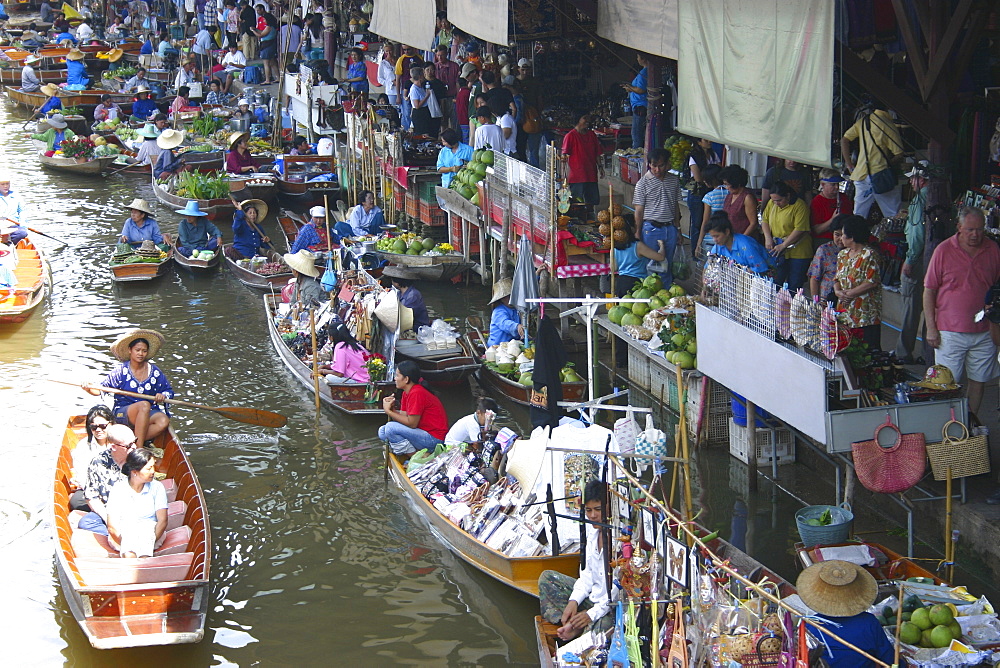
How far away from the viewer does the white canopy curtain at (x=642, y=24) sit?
34.6ft

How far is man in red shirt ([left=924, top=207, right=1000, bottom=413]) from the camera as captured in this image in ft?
24.3

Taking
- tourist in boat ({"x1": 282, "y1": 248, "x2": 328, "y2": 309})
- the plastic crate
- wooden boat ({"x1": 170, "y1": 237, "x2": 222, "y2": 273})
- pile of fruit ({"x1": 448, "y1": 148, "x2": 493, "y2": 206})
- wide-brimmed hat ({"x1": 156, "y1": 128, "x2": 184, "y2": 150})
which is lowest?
wooden boat ({"x1": 170, "y1": 237, "x2": 222, "y2": 273})

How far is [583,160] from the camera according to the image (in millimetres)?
13211

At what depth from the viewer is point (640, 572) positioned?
625 cm

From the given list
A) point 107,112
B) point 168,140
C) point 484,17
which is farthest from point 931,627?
point 107,112

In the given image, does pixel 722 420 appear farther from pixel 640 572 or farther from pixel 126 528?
pixel 126 528

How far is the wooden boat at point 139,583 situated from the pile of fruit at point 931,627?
425 cm

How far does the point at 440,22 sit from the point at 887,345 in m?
12.7

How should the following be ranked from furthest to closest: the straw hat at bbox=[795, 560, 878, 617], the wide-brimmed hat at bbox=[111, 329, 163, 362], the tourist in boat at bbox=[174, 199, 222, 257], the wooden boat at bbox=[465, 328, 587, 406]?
the tourist in boat at bbox=[174, 199, 222, 257] < the wooden boat at bbox=[465, 328, 587, 406] < the wide-brimmed hat at bbox=[111, 329, 163, 362] < the straw hat at bbox=[795, 560, 878, 617]

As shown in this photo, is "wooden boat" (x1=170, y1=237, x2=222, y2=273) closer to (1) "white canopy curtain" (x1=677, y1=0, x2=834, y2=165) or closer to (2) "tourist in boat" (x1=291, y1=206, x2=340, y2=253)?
(2) "tourist in boat" (x1=291, y1=206, x2=340, y2=253)

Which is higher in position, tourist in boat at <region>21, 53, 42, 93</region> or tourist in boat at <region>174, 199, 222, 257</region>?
tourist in boat at <region>21, 53, 42, 93</region>

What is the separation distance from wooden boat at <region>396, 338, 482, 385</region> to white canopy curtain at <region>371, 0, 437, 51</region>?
5.17 m

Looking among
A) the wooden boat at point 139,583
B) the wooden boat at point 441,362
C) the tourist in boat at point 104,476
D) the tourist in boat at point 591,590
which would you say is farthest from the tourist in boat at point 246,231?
the tourist in boat at point 591,590

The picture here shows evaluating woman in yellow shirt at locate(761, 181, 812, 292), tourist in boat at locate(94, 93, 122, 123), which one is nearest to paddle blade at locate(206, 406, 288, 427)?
woman in yellow shirt at locate(761, 181, 812, 292)
